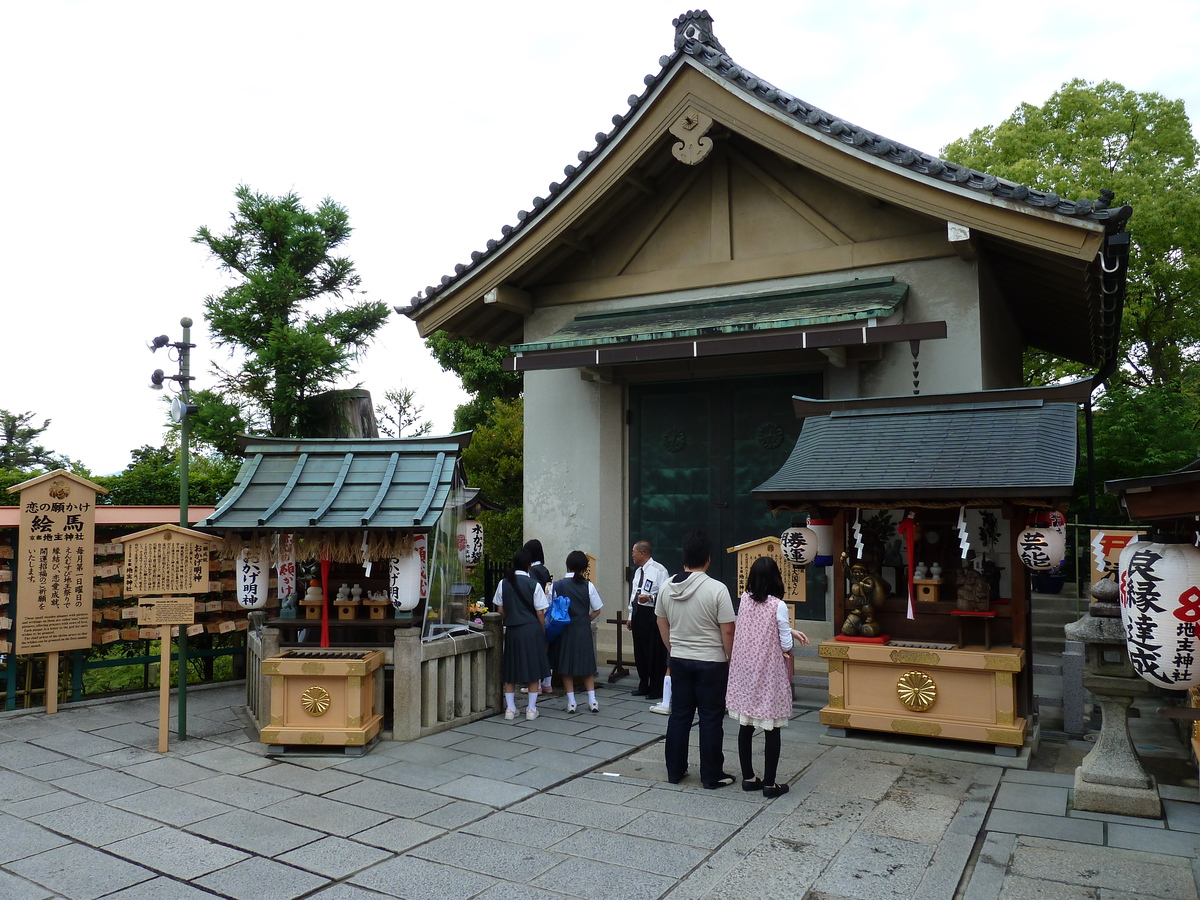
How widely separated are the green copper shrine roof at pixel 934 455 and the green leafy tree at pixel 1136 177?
14.7 m

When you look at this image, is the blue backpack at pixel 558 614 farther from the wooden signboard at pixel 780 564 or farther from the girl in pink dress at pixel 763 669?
the girl in pink dress at pixel 763 669

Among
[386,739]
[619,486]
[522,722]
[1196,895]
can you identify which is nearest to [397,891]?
[386,739]

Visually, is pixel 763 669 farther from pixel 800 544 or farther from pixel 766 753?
pixel 800 544

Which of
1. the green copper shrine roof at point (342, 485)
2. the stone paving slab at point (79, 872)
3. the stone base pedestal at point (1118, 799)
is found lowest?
the stone paving slab at point (79, 872)

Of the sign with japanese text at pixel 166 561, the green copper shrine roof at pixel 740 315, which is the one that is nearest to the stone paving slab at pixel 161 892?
the sign with japanese text at pixel 166 561

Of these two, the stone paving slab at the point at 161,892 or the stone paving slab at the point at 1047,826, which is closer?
the stone paving slab at the point at 161,892

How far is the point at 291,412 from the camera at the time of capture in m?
16.5

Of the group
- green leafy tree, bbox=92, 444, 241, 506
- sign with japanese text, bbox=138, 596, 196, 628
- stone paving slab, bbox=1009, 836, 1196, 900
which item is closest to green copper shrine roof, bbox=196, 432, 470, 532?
sign with japanese text, bbox=138, 596, 196, 628

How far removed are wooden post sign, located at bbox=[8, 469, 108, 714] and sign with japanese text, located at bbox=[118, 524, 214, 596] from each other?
160 centimetres

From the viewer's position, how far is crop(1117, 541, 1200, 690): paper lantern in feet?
15.9

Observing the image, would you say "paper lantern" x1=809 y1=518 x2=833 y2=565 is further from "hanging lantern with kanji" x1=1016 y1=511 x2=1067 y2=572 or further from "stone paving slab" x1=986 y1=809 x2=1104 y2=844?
"stone paving slab" x1=986 y1=809 x2=1104 y2=844

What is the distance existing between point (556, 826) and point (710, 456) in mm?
5855

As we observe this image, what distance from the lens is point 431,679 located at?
7.82m

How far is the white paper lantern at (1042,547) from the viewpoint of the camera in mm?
6527
